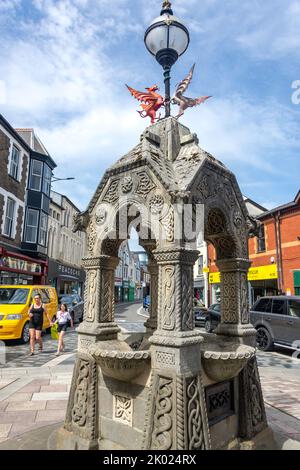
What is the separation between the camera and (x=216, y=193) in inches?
144

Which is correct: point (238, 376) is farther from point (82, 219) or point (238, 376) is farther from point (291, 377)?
point (291, 377)

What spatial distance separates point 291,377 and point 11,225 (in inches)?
678

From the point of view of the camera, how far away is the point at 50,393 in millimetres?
5809

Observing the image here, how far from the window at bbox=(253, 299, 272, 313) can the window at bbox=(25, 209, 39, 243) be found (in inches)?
622

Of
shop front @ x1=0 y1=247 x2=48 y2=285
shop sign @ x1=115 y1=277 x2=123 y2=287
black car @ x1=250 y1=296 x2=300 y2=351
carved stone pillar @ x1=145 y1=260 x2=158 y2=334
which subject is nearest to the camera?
carved stone pillar @ x1=145 y1=260 x2=158 y2=334

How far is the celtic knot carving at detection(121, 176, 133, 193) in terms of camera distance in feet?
11.7

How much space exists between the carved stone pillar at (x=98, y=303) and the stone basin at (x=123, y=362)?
503 mm

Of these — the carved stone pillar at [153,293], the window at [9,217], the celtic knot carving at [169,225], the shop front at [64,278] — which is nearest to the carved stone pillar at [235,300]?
the celtic knot carving at [169,225]

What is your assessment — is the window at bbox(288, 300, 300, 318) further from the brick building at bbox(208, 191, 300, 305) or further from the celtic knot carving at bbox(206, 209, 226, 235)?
the brick building at bbox(208, 191, 300, 305)

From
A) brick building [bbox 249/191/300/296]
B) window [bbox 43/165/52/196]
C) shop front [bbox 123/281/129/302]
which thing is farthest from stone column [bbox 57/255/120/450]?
shop front [bbox 123/281/129/302]

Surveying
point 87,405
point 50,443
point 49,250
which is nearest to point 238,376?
point 87,405

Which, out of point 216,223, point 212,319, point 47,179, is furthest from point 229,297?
point 47,179

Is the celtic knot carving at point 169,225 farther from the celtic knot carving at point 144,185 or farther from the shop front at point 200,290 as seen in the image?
the shop front at point 200,290

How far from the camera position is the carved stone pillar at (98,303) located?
143 inches
